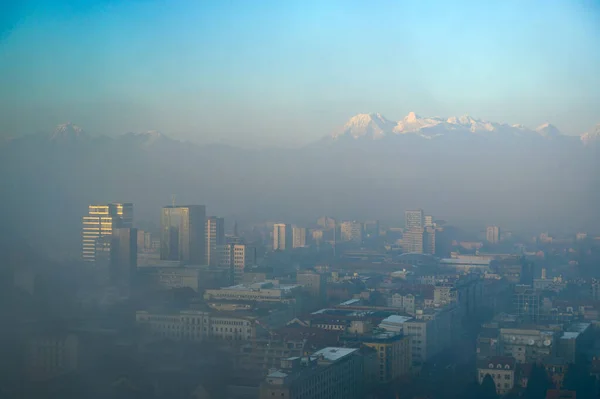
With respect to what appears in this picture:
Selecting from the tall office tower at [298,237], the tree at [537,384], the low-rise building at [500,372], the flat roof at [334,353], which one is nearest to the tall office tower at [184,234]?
the tall office tower at [298,237]

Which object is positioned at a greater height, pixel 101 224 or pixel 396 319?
pixel 101 224

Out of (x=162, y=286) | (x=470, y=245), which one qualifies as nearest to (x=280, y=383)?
(x=162, y=286)

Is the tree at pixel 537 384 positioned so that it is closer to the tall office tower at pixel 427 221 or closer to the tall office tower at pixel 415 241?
the tall office tower at pixel 427 221

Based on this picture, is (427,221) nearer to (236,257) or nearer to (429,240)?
(429,240)

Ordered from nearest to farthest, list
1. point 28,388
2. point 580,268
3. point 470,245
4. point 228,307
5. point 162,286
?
point 28,388 → point 228,307 → point 162,286 → point 580,268 → point 470,245

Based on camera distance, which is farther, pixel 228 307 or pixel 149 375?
pixel 228 307

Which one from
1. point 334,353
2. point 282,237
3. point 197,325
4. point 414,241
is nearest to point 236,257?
point 282,237

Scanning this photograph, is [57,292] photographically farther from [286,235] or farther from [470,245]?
[470,245]
